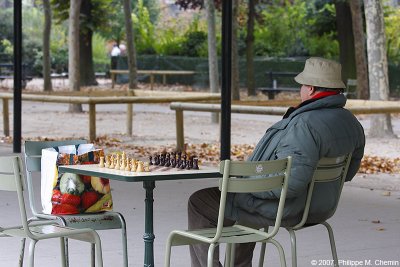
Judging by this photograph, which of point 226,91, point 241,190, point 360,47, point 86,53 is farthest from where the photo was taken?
point 86,53

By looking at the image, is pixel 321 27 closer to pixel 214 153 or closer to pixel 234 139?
pixel 234 139

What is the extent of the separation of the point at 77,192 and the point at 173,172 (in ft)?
2.49

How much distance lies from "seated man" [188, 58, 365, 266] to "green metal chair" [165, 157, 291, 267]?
0.44ft

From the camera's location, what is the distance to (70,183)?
675 cm

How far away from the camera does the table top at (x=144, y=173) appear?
20.3ft

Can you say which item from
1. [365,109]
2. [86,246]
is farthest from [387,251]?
[365,109]

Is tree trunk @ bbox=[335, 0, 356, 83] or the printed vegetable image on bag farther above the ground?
tree trunk @ bbox=[335, 0, 356, 83]

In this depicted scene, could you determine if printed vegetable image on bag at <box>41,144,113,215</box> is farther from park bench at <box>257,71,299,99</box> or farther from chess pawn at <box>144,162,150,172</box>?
park bench at <box>257,71,299,99</box>

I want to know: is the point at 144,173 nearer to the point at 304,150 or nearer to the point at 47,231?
the point at 47,231

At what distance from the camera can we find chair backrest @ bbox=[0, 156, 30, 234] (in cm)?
629

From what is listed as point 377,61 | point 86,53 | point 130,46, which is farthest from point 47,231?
point 86,53

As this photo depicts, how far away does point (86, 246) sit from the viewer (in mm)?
8859

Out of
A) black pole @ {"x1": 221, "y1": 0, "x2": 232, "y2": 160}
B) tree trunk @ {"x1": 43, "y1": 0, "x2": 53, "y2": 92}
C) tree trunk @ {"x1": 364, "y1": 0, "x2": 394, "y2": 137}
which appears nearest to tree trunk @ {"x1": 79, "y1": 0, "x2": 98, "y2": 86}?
tree trunk @ {"x1": 43, "y1": 0, "x2": 53, "y2": 92}

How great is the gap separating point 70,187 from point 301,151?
1414 millimetres
